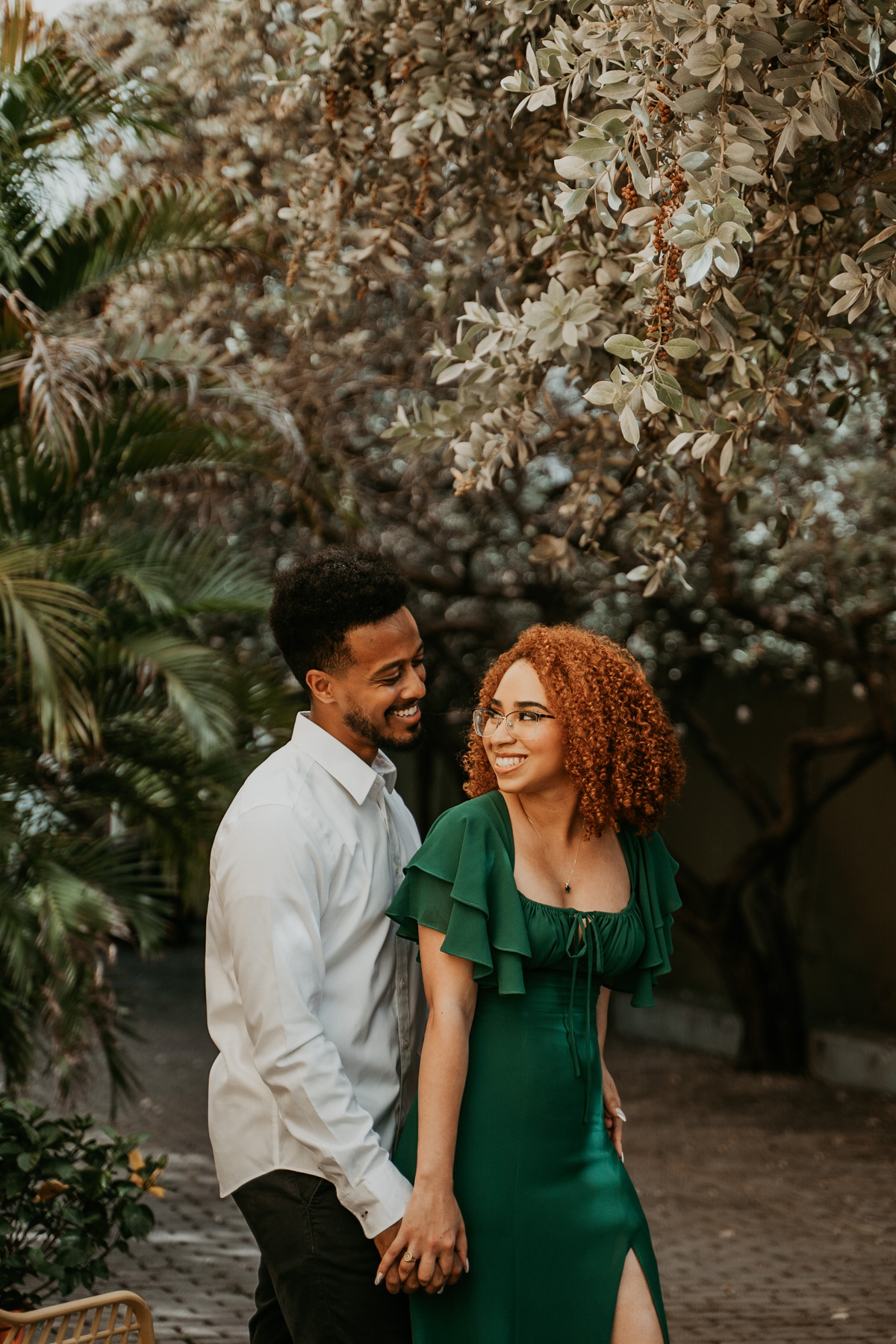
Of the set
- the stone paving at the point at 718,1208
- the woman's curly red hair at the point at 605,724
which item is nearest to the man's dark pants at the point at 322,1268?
the stone paving at the point at 718,1208

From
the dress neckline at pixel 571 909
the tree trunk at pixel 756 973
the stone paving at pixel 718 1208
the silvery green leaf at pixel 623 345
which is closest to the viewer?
the dress neckline at pixel 571 909

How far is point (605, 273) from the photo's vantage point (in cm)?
370

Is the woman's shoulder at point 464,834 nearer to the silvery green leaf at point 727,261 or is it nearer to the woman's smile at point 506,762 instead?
the woman's smile at point 506,762

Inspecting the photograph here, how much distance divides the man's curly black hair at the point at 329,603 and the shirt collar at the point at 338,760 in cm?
11

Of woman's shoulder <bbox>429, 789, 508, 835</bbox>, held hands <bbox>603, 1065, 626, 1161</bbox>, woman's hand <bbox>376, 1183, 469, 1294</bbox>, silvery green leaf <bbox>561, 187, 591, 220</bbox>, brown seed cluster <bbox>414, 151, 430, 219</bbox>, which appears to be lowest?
woman's hand <bbox>376, 1183, 469, 1294</bbox>

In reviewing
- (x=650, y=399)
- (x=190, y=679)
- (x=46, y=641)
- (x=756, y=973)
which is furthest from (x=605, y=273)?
(x=756, y=973)

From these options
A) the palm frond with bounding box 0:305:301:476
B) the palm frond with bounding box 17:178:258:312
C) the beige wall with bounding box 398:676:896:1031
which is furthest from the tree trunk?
the palm frond with bounding box 17:178:258:312

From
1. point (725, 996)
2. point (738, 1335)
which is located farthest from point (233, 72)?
point (725, 996)

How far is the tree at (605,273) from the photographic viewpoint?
288cm

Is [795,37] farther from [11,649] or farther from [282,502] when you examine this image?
[282,502]

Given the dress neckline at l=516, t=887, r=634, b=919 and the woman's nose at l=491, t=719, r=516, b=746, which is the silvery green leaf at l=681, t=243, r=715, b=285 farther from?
the dress neckline at l=516, t=887, r=634, b=919

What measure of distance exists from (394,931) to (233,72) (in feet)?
20.1

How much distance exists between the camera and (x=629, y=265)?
3982 mm

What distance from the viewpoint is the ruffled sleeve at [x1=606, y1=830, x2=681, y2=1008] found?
2.66 m
